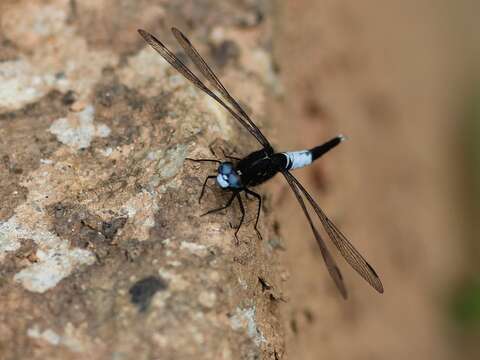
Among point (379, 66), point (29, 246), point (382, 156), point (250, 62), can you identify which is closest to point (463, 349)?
point (382, 156)

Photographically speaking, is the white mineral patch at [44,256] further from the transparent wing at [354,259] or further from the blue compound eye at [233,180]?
the transparent wing at [354,259]

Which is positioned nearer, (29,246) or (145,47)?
(29,246)

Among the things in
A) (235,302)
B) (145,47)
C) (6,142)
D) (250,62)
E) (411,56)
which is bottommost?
(6,142)

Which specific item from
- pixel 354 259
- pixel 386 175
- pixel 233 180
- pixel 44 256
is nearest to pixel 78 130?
pixel 44 256

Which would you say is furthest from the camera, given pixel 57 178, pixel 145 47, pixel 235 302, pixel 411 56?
pixel 411 56

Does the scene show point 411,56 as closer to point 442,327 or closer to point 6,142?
point 442,327

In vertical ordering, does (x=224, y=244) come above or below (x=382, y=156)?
below

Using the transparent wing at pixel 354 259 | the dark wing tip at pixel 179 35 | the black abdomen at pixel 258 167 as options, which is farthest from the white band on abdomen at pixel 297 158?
the dark wing tip at pixel 179 35

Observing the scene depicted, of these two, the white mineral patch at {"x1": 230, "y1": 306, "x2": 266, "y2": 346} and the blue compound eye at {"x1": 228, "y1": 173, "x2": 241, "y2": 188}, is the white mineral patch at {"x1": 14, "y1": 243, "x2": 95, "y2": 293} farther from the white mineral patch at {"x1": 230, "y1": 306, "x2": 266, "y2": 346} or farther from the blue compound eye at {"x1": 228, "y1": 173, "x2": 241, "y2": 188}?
the blue compound eye at {"x1": 228, "y1": 173, "x2": 241, "y2": 188}
